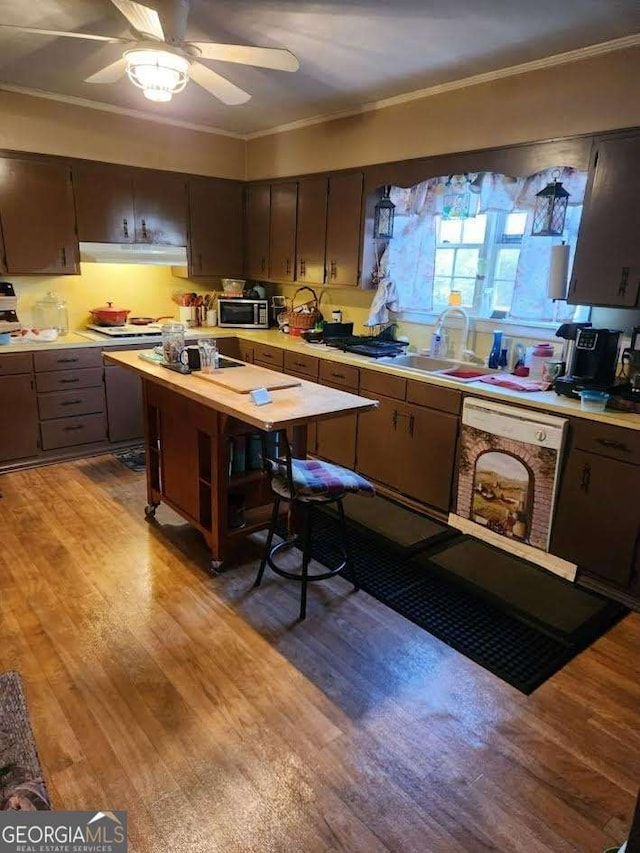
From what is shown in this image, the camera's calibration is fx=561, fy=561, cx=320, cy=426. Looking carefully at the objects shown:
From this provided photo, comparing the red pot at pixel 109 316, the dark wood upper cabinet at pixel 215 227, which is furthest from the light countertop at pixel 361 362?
the dark wood upper cabinet at pixel 215 227

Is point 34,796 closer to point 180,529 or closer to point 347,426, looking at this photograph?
point 180,529

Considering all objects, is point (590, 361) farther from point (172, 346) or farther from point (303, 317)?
point (303, 317)

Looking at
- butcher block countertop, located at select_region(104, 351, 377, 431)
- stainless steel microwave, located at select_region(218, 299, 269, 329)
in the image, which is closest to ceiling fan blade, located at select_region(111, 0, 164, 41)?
butcher block countertop, located at select_region(104, 351, 377, 431)

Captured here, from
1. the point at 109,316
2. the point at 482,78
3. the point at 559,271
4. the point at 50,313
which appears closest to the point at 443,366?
the point at 559,271

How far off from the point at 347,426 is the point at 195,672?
6.89 feet

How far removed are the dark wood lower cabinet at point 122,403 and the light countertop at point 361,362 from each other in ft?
0.72

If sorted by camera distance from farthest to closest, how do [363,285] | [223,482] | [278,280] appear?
[278,280], [363,285], [223,482]

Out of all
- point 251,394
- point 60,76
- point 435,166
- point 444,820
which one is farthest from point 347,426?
point 60,76

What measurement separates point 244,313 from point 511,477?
120 inches

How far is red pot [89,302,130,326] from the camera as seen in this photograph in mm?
4582

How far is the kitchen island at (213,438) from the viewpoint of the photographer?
241 cm

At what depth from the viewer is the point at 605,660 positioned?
7.39ft

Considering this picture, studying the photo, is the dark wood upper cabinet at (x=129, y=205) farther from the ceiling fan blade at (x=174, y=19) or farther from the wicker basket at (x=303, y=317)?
the ceiling fan blade at (x=174, y=19)

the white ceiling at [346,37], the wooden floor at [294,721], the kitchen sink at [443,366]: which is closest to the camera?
the wooden floor at [294,721]
